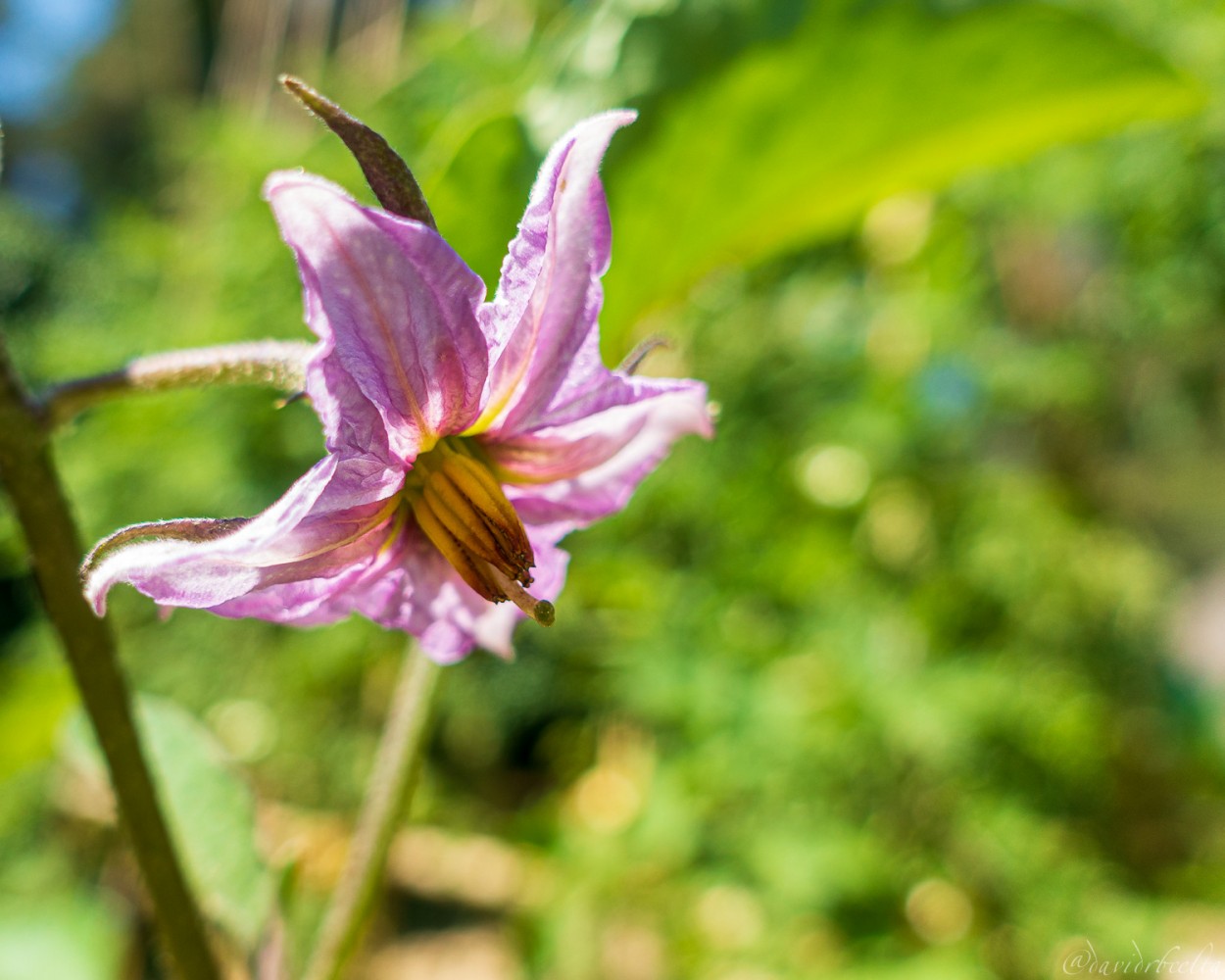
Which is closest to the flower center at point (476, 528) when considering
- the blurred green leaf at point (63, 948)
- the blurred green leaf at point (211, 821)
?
the blurred green leaf at point (211, 821)

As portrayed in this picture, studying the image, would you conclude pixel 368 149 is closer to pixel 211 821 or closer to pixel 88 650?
pixel 88 650

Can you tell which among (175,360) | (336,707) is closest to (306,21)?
(336,707)

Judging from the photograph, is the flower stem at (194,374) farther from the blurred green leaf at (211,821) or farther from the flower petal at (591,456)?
the blurred green leaf at (211,821)

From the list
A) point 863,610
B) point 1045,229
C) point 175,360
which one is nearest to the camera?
point 175,360

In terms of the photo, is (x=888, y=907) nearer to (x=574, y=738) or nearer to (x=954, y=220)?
(x=574, y=738)

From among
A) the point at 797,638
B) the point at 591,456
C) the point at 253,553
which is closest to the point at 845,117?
the point at 591,456
